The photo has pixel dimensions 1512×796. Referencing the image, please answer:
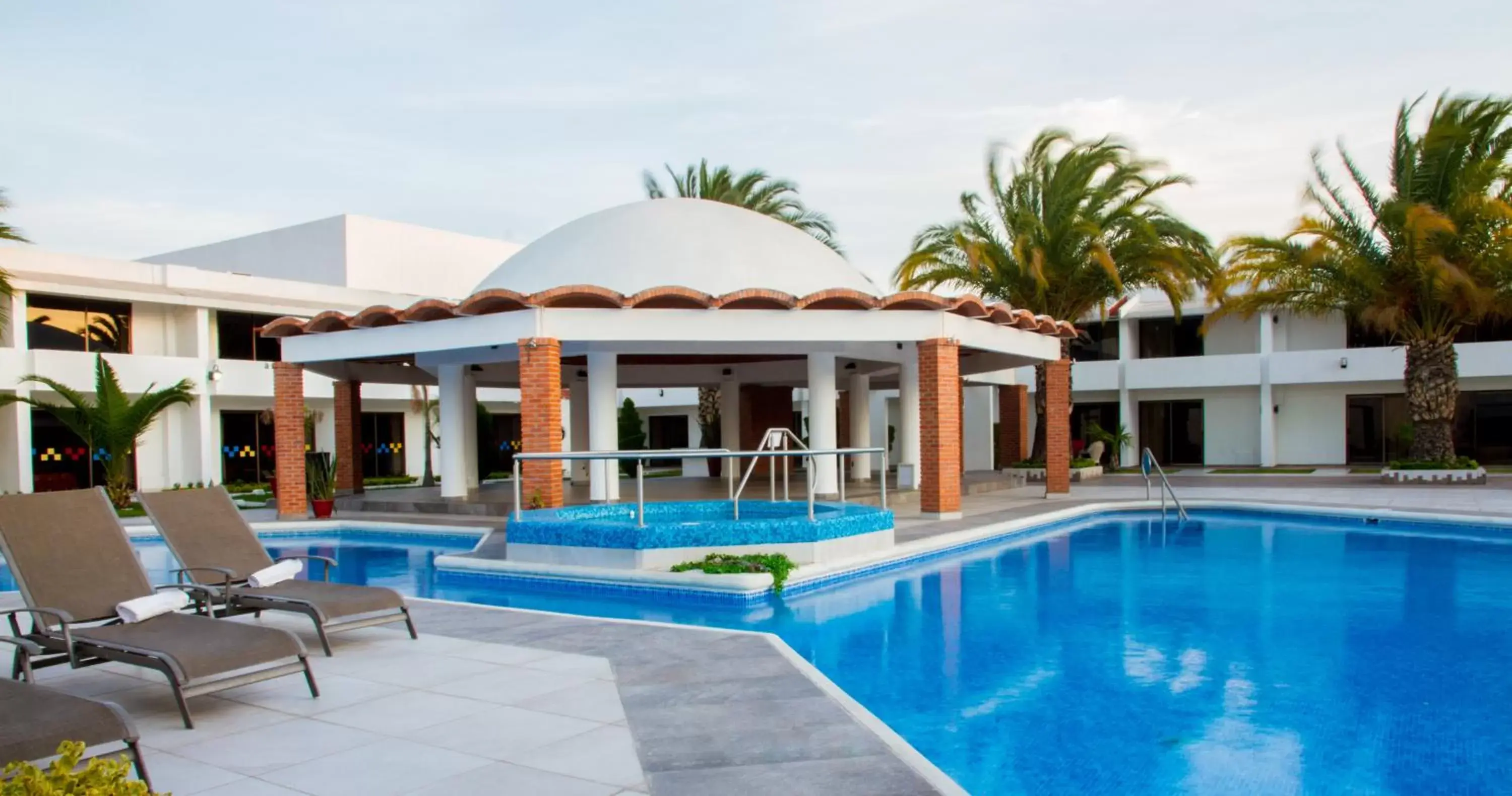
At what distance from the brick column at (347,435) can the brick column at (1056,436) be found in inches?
603

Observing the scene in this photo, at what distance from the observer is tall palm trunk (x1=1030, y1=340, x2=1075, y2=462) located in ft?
78.0

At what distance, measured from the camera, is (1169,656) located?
828 centimetres

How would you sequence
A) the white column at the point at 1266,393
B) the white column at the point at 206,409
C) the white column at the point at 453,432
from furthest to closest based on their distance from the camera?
the white column at the point at 1266,393
the white column at the point at 206,409
the white column at the point at 453,432

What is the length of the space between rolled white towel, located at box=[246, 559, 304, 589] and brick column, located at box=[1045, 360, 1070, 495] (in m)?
17.5

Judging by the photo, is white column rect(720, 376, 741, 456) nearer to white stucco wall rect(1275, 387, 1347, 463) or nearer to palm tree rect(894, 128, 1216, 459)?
palm tree rect(894, 128, 1216, 459)

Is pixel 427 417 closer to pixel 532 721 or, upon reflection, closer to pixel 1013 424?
pixel 1013 424

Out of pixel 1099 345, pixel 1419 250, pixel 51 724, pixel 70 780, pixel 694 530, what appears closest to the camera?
pixel 70 780

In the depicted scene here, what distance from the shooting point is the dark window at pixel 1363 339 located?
30.8 m

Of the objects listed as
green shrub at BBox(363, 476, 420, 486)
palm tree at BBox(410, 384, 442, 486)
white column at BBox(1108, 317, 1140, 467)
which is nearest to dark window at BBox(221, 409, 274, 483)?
green shrub at BBox(363, 476, 420, 486)

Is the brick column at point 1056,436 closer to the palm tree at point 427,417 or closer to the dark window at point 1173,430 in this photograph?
the dark window at point 1173,430

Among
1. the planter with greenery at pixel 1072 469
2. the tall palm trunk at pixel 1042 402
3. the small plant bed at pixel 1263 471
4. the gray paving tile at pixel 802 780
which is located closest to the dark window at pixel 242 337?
the tall palm trunk at pixel 1042 402

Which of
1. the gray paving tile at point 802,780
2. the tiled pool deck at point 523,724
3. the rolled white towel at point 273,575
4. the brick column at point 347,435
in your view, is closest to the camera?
the gray paving tile at point 802,780

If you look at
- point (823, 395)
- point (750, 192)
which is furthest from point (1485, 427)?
point (823, 395)

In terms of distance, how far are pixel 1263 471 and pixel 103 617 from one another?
2940 centimetres
